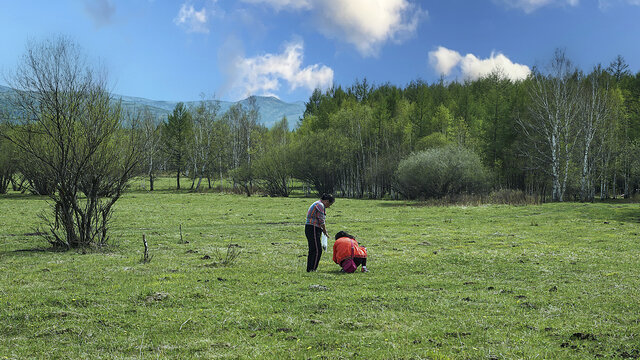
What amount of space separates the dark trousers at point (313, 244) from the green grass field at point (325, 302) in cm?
58

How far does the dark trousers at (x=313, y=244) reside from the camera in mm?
13688

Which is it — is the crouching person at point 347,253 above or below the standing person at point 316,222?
below

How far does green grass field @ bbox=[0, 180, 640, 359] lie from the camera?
7.28 metres

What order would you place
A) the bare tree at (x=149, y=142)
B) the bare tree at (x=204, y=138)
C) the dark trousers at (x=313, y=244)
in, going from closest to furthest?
1. the dark trousers at (x=313, y=244)
2. the bare tree at (x=149, y=142)
3. the bare tree at (x=204, y=138)

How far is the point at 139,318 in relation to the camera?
884cm

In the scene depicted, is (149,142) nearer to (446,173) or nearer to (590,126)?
(446,173)

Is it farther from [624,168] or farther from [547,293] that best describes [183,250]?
[624,168]

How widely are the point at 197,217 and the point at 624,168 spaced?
63.6 metres

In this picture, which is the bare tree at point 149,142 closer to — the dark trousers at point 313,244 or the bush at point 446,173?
the dark trousers at point 313,244

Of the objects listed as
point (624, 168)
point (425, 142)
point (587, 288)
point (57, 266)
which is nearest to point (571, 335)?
point (587, 288)

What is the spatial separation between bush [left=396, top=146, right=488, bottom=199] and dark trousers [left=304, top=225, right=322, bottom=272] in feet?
144

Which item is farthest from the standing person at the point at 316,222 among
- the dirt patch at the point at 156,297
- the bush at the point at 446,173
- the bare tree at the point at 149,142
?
the bush at the point at 446,173

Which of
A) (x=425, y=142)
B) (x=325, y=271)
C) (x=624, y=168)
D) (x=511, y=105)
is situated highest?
(x=511, y=105)

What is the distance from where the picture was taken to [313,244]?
13875 millimetres
